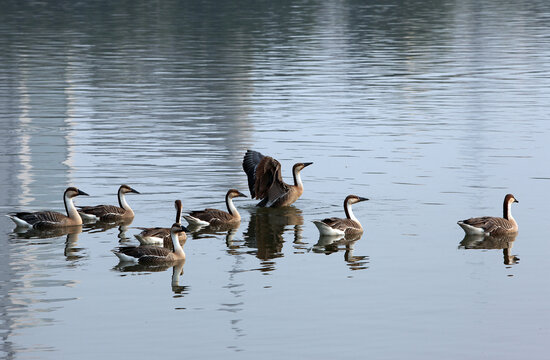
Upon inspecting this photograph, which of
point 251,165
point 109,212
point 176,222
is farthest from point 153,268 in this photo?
point 251,165

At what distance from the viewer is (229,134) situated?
38781 mm

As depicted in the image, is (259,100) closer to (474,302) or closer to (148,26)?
(474,302)

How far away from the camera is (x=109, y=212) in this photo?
82.9 feet

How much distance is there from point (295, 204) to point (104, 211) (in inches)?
210

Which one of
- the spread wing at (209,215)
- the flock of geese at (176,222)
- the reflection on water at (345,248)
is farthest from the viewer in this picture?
the spread wing at (209,215)

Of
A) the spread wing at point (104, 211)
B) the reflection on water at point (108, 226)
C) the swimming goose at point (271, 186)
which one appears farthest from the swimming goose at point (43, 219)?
the swimming goose at point (271, 186)

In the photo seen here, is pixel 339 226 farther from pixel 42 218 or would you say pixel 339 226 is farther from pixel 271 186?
pixel 42 218

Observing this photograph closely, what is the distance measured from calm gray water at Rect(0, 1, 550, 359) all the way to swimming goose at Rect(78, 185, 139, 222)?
1.30ft

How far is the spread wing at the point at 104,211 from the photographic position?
25281 millimetres

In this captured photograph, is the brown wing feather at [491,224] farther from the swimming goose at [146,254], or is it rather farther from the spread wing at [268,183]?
the swimming goose at [146,254]

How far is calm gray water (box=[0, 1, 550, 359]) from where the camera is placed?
17.4 metres

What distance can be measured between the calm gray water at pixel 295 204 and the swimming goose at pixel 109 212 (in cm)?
40

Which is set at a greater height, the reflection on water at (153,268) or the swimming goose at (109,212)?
the swimming goose at (109,212)

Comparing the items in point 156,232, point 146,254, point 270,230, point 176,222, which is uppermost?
point 156,232
